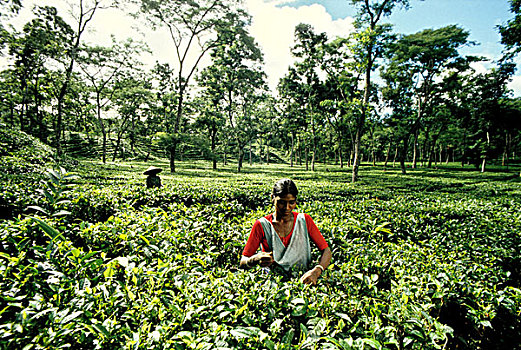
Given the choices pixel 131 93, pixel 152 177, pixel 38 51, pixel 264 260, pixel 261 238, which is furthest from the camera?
pixel 131 93

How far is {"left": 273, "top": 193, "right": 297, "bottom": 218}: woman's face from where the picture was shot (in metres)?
2.43

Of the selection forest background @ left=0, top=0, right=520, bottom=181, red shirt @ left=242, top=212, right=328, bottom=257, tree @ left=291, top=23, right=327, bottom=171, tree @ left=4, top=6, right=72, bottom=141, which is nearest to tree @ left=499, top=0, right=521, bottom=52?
forest background @ left=0, top=0, right=520, bottom=181

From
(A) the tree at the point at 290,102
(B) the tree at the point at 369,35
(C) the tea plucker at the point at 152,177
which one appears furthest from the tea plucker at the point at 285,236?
(A) the tree at the point at 290,102

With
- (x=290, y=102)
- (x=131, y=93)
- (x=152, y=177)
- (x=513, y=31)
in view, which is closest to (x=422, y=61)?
(x=513, y=31)

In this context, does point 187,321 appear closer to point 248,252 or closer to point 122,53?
point 248,252

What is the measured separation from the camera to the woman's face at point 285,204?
7.97 feet

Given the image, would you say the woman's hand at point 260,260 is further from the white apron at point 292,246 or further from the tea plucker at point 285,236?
the white apron at point 292,246

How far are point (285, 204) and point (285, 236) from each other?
410 millimetres

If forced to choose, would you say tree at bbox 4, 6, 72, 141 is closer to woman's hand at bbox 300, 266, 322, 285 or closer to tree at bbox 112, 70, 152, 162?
tree at bbox 112, 70, 152, 162

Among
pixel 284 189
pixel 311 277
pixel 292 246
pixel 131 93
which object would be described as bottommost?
pixel 311 277

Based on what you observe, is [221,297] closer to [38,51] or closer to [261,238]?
[261,238]

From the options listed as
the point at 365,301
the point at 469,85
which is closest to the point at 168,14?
the point at 365,301

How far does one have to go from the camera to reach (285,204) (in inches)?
96.3

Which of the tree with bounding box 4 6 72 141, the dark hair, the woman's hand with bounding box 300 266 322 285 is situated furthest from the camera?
the tree with bounding box 4 6 72 141
